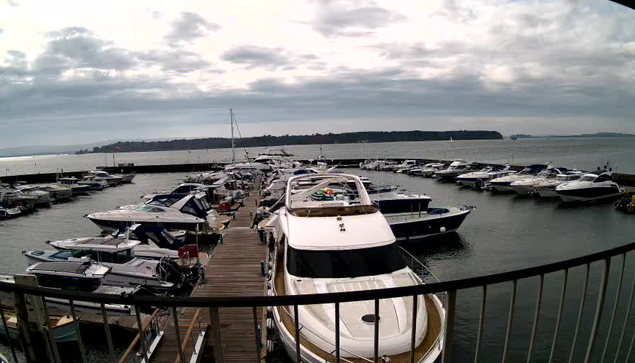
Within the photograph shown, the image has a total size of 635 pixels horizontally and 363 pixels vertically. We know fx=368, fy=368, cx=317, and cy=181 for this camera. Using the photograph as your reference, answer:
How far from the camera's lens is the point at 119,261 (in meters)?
14.1

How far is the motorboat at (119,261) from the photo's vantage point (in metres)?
13.4

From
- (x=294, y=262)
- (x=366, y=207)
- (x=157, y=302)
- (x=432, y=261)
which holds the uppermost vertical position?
(x=157, y=302)

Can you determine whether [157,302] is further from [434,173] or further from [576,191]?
[434,173]

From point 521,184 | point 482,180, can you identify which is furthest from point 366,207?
Result: point 482,180

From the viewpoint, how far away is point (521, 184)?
35344 mm

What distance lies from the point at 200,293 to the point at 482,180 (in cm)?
3822

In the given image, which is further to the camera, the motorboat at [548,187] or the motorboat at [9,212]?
the motorboat at [548,187]

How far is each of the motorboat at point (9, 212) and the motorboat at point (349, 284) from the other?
1334 inches

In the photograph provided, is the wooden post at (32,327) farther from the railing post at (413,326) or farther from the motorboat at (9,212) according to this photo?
the motorboat at (9,212)

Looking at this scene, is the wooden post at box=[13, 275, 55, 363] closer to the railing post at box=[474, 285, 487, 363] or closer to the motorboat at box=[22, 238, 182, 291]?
the railing post at box=[474, 285, 487, 363]

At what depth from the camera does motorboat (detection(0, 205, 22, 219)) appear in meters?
32.3

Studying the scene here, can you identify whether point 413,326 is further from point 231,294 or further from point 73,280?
point 73,280

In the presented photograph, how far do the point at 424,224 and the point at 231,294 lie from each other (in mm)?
12671

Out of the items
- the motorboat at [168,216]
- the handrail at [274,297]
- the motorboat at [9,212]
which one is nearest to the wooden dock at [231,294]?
the handrail at [274,297]
